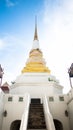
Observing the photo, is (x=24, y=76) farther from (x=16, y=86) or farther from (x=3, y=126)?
(x=3, y=126)

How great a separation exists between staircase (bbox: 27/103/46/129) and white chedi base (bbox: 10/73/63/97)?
5.04m

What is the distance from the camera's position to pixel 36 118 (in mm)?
10188

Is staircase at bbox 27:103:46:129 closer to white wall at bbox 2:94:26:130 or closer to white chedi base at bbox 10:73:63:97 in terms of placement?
white wall at bbox 2:94:26:130

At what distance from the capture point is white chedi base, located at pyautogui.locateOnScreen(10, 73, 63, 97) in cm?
1741

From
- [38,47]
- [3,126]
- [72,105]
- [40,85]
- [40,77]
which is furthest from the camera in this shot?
[38,47]

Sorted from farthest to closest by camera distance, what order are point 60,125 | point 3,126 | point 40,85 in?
point 40,85
point 60,125
point 3,126

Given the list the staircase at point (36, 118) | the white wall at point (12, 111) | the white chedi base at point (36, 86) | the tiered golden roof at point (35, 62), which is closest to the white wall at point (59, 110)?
the staircase at point (36, 118)

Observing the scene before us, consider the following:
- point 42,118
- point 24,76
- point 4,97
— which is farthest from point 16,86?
point 42,118

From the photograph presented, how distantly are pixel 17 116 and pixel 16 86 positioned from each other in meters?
6.16

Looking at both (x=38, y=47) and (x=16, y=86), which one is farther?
(x=38, y=47)

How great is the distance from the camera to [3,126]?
40.1 ft

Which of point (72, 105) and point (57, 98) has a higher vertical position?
point (57, 98)

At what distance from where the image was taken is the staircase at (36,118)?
920 centimetres

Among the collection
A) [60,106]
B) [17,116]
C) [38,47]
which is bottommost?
[17,116]
